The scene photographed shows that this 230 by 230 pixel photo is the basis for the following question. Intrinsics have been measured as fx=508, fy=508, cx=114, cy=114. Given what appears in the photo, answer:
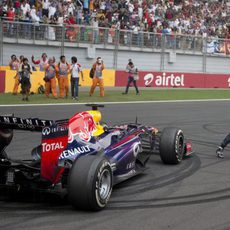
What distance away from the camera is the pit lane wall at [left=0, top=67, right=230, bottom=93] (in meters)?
24.4

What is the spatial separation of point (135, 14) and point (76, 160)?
24.9 meters

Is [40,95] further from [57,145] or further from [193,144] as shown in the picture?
[57,145]

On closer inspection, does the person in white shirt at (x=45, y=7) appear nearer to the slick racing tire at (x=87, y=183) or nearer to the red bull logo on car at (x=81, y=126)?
the red bull logo on car at (x=81, y=126)

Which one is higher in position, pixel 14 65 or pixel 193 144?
pixel 14 65

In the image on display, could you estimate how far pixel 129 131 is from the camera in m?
7.48

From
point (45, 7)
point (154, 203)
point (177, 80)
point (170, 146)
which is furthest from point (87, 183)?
point (177, 80)

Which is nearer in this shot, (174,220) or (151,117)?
(174,220)

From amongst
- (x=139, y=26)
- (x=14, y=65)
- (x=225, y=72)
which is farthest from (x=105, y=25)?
(x=225, y=72)

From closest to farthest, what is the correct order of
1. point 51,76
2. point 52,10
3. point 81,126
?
point 81,126, point 51,76, point 52,10

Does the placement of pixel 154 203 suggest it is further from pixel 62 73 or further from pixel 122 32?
pixel 122 32

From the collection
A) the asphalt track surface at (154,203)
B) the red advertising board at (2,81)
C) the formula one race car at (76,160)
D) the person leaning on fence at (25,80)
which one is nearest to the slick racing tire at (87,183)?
the formula one race car at (76,160)

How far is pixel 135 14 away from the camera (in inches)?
1161

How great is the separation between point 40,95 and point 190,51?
12.7m

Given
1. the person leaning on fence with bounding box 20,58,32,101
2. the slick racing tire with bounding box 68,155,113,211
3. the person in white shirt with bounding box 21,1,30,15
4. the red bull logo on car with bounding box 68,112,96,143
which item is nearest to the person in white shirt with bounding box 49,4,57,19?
the person in white shirt with bounding box 21,1,30,15
